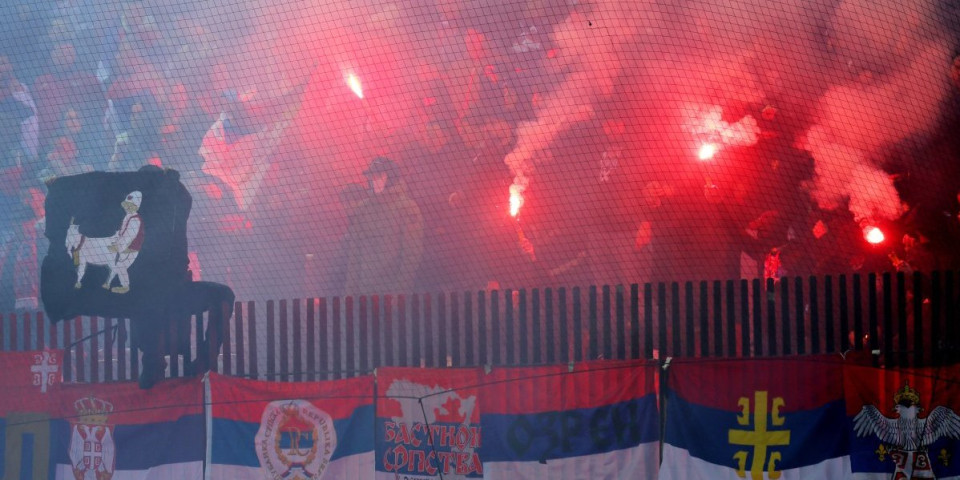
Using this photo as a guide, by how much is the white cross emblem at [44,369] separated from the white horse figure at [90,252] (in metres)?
0.81

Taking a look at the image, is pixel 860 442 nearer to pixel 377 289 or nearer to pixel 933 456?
pixel 933 456

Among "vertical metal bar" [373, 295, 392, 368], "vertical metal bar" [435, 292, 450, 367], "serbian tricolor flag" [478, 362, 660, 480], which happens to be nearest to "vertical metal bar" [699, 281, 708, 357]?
"serbian tricolor flag" [478, 362, 660, 480]

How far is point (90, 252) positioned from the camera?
310 inches

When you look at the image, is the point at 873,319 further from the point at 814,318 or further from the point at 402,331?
the point at 402,331

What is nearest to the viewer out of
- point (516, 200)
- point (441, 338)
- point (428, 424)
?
point (428, 424)

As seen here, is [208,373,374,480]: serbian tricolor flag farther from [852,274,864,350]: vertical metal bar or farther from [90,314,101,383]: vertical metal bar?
[852,274,864,350]: vertical metal bar

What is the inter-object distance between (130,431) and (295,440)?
139 centimetres

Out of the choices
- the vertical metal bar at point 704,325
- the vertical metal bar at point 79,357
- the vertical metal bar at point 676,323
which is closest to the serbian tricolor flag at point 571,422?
the vertical metal bar at point 676,323

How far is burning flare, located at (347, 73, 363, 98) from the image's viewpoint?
11.7m

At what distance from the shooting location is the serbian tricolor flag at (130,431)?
7004 millimetres

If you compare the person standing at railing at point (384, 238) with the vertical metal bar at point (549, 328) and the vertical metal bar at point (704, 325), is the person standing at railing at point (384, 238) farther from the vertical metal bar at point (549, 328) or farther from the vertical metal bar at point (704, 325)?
the vertical metal bar at point (704, 325)

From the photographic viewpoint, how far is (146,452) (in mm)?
7070

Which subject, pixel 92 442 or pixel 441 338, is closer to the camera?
pixel 441 338

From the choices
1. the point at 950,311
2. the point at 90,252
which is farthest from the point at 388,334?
the point at 950,311
